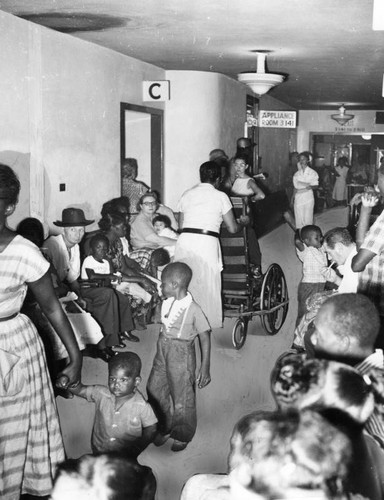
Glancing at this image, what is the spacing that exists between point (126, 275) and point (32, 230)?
4.54 ft

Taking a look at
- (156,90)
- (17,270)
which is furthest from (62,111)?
(17,270)

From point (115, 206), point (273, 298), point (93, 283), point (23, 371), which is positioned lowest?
point (273, 298)

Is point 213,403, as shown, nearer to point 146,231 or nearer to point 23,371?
point 23,371

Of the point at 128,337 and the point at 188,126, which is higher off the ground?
the point at 188,126

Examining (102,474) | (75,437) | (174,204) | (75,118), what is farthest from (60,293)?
(174,204)

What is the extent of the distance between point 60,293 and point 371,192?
9.08 ft

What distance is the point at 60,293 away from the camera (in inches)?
240

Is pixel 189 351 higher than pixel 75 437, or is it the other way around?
pixel 189 351

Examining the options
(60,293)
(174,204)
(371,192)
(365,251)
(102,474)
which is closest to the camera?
(102,474)

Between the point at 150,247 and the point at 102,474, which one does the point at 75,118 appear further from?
the point at 102,474

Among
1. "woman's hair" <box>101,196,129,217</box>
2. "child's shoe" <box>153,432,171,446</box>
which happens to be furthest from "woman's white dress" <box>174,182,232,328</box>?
"child's shoe" <box>153,432,171,446</box>

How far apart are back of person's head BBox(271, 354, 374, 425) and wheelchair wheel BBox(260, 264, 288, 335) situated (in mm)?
5373

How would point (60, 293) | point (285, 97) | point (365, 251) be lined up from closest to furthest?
1. point (365, 251)
2. point (60, 293)
3. point (285, 97)

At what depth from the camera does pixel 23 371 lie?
3361mm
